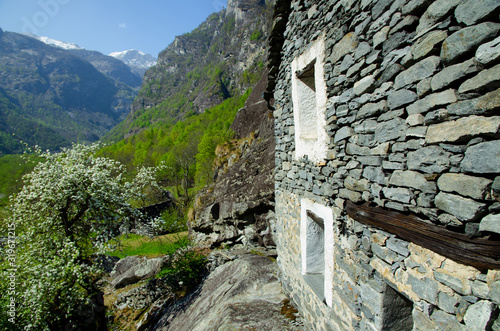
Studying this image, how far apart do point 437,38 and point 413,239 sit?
166 cm

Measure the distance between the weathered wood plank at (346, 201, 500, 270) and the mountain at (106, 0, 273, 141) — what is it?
65163 millimetres

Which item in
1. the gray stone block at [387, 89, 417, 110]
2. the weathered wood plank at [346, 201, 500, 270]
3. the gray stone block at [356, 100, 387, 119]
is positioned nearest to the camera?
the weathered wood plank at [346, 201, 500, 270]

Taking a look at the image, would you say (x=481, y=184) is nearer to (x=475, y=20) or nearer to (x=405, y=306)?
(x=475, y=20)

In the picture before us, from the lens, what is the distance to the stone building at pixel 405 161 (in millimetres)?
1521

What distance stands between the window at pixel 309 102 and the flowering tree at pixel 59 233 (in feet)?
18.9

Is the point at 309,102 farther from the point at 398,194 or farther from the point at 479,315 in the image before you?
the point at 479,315

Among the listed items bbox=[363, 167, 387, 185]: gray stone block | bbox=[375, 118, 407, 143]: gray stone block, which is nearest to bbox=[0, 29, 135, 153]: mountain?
bbox=[363, 167, 387, 185]: gray stone block

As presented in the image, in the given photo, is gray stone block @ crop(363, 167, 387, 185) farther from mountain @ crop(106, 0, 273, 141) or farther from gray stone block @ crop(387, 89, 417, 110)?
mountain @ crop(106, 0, 273, 141)

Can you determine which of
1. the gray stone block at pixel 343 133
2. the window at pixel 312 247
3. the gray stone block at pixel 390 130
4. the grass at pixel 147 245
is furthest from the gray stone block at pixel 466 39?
the grass at pixel 147 245

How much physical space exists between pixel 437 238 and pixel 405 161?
0.68m

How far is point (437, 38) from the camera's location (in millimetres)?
1758

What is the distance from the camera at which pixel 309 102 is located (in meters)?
4.48

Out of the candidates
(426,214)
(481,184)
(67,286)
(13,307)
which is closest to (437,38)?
(481,184)

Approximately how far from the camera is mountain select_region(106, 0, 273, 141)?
81125 millimetres
